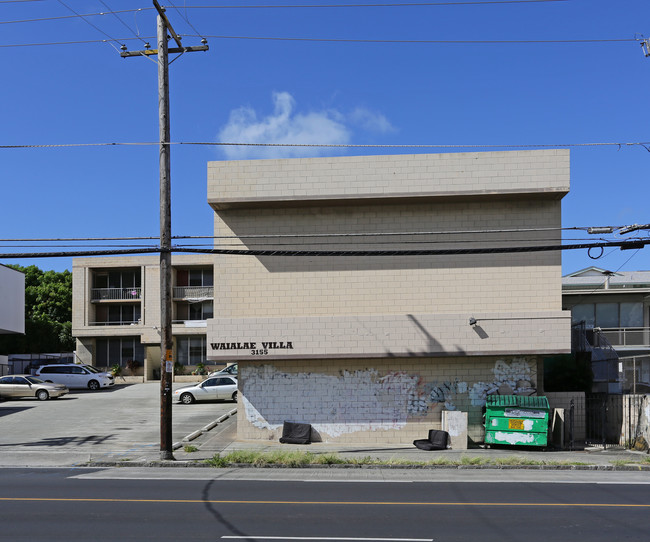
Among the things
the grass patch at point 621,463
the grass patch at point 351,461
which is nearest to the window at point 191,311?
the grass patch at point 351,461

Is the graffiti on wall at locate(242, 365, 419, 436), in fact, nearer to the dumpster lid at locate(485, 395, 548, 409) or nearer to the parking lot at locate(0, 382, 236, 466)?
the dumpster lid at locate(485, 395, 548, 409)

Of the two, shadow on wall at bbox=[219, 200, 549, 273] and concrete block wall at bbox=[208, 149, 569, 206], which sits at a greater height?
concrete block wall at bbox=[208, 149, 569, 206]

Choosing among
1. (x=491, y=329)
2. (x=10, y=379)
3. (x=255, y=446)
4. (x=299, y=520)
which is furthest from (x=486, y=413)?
(x=10, y=379)

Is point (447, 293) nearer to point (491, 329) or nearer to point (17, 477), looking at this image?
point (491, 329)

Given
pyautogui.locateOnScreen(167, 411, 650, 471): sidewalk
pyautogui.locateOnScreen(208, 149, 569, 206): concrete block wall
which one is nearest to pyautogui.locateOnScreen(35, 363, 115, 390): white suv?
pyautogui.locateOnScreen(167, 411, 650, 471): sidewalk

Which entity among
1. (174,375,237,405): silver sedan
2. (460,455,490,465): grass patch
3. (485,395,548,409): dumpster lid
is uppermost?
(485,395,548,409): dumpster lid

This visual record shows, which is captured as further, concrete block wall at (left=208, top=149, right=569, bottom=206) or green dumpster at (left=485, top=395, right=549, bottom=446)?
concrete block wall at (left=208, top=149, right=569, bottom=206)

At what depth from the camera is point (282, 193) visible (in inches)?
789

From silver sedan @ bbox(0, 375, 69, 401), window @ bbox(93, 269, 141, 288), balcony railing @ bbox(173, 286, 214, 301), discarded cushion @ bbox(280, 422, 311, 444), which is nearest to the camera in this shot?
discarded cushion @ bbox(280, 422, 311, 444)

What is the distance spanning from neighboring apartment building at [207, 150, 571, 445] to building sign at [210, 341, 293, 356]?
3 cm

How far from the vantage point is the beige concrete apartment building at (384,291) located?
64.0ft

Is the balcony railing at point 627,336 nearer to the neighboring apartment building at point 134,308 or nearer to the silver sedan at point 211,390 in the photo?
the silver sedan at point 211,390

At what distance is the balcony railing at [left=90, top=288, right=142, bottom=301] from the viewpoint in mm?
47844

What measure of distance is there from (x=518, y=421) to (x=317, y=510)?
941 cm
